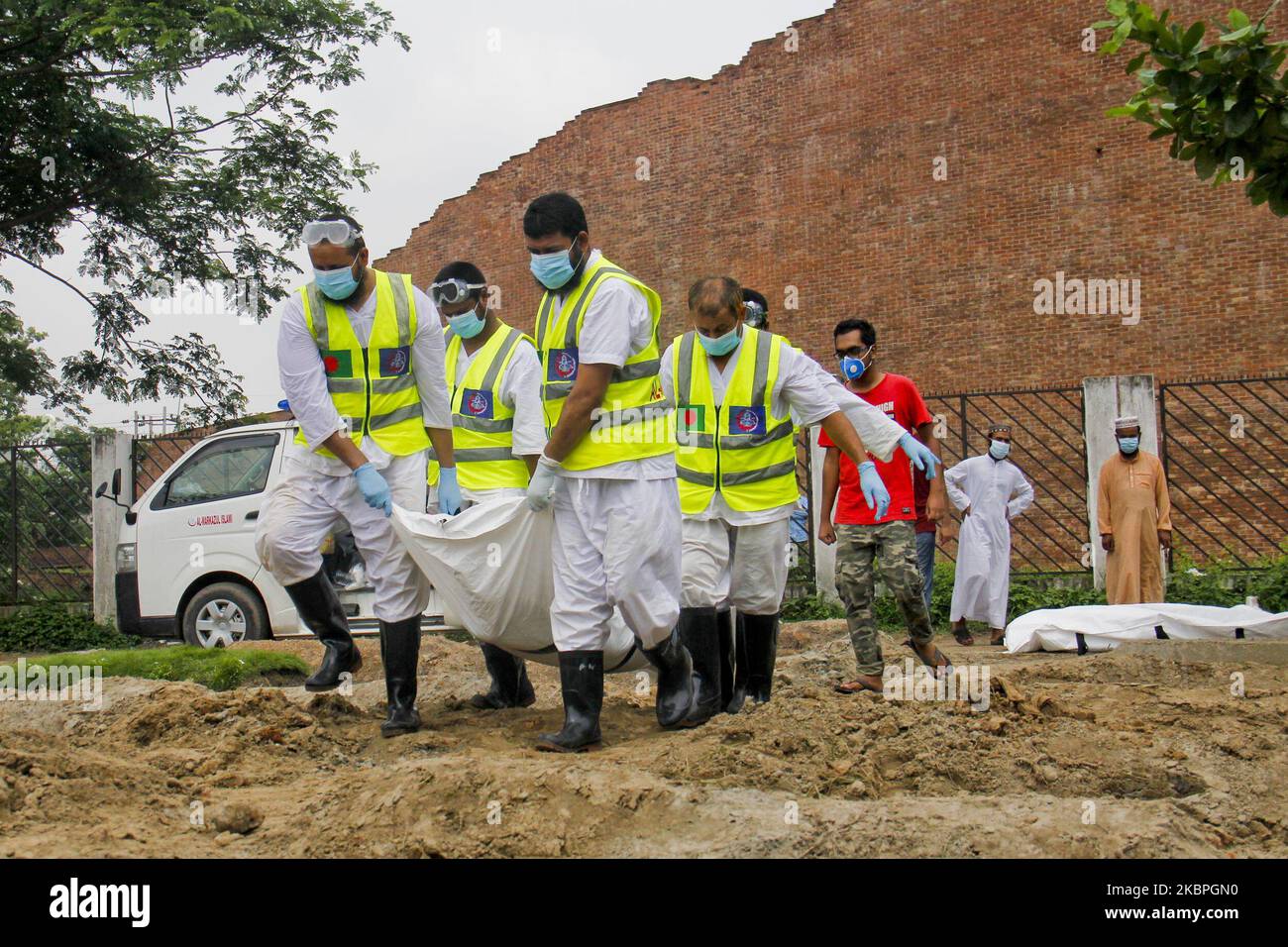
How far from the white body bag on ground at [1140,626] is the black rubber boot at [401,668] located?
17.8 feet

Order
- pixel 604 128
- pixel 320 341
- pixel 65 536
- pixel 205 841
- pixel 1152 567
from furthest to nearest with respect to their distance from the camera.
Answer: pixel 604 128, pixel 65 536, pixel 1152 567, pixel 320 341, pixel 205 841

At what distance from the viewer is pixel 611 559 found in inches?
199

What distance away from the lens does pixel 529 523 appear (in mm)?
5414

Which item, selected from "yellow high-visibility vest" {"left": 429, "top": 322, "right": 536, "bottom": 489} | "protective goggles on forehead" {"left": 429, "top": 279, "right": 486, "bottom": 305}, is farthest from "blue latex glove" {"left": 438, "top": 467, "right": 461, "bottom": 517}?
"protective goggles on forehead" {"left": 429, "top": 279, "right": 486, "bottom": 305}

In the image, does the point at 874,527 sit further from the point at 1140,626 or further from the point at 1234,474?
the point at 1234,474

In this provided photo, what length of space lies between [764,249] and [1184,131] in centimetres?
1724

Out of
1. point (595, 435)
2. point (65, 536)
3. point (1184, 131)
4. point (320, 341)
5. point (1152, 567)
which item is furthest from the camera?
point (65, 536)

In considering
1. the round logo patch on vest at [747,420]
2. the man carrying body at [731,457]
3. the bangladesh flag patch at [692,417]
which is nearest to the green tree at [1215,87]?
the man carrying body at [731,457]

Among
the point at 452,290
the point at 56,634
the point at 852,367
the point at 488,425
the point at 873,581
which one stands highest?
the point at 452,290

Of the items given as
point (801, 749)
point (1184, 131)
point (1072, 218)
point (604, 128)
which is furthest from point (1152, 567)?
point (604, 128)

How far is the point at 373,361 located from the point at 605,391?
3.83 ft

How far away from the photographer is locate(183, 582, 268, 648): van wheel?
36.3ft

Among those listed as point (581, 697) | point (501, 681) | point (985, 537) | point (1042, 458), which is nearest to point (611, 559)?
point (581, 697)
